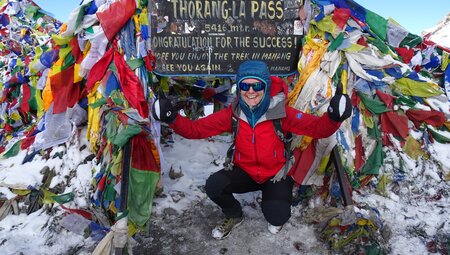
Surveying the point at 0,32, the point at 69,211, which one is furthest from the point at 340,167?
the point at 0,32

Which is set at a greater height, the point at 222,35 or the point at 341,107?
the point at 222,35

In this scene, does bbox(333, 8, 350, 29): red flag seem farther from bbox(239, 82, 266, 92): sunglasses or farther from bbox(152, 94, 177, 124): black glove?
bbox(152, 94, 177, 124): black glove

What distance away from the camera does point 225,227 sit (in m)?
3.41

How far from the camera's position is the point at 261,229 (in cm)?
349

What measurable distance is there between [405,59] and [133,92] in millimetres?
3478

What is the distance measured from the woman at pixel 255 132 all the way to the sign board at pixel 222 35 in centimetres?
76

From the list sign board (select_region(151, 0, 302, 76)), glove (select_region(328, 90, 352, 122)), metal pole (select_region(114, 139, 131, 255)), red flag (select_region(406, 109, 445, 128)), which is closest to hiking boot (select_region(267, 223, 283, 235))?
glove (select_region(328, 90, 352, 122))

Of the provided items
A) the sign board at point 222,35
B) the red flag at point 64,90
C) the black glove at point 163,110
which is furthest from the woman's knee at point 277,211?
the red flag at point 64,90

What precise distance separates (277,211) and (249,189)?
0.40 m

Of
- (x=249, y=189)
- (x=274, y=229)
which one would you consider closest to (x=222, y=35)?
(x=249, y=189)

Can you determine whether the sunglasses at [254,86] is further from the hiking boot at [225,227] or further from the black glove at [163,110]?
the hiking boot at [225,227]

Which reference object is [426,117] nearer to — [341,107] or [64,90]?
[341,107]

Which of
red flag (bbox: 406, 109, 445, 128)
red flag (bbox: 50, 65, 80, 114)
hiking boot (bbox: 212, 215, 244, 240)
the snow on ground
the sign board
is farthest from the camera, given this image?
red flag (bbox: 406, 109, 445, 128)

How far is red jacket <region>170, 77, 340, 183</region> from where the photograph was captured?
10.4 feet
